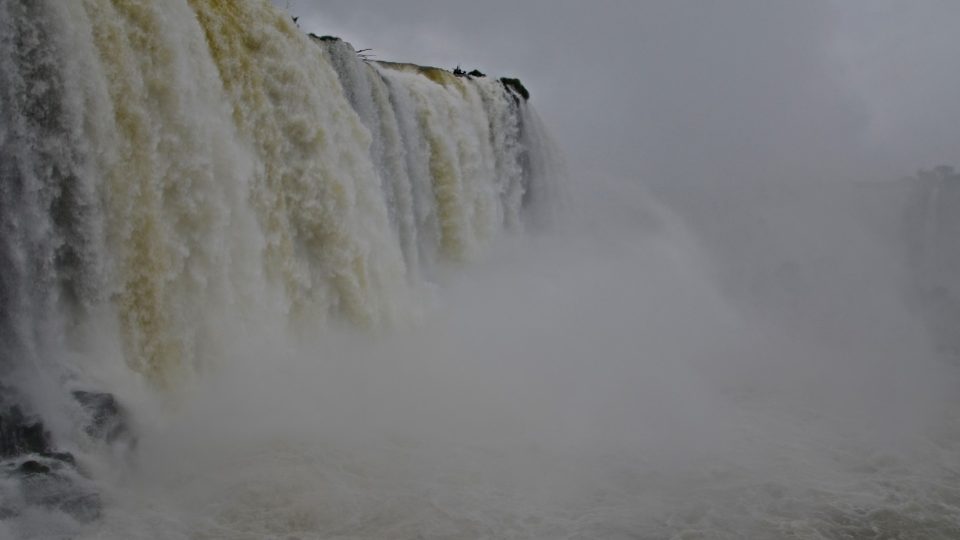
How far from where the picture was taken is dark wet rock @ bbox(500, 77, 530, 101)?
59.4 feet

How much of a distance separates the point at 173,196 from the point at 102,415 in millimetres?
2240

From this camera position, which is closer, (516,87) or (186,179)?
(186,179)

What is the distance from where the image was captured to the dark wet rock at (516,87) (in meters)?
18.1

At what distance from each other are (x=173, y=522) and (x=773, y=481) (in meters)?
5.15

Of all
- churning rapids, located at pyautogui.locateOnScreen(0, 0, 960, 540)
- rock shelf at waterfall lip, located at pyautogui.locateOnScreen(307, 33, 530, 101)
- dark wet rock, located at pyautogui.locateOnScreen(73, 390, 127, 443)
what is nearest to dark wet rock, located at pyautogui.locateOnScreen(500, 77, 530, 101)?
rock shelf at waterfall lip, located at pyautogui.locateOnScreen(307, 33, 530, 101)

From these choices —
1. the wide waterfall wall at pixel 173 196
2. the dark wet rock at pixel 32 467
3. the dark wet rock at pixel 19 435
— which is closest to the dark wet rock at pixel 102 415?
the wide waterfall wall at pixel 173 196

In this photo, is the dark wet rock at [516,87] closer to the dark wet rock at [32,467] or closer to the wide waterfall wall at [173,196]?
the wide waterfall wall at [173,196]

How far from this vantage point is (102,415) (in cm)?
564

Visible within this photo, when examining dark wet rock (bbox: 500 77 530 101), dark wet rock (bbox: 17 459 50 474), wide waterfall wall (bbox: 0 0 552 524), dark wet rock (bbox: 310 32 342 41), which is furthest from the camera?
dark wet rock (bbox: 500 77 530 101)

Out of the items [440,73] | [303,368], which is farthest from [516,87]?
[303,368]

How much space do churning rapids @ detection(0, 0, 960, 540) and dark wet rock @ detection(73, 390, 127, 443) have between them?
0.02 m

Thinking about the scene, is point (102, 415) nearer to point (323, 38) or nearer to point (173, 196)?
point (173, 196)

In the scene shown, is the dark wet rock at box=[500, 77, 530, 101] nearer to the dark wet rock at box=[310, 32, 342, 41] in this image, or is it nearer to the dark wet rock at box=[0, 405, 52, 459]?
the dark wet rock at box=[310, 32, 342, 41]

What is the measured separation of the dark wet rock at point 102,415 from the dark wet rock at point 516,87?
44.8ft
